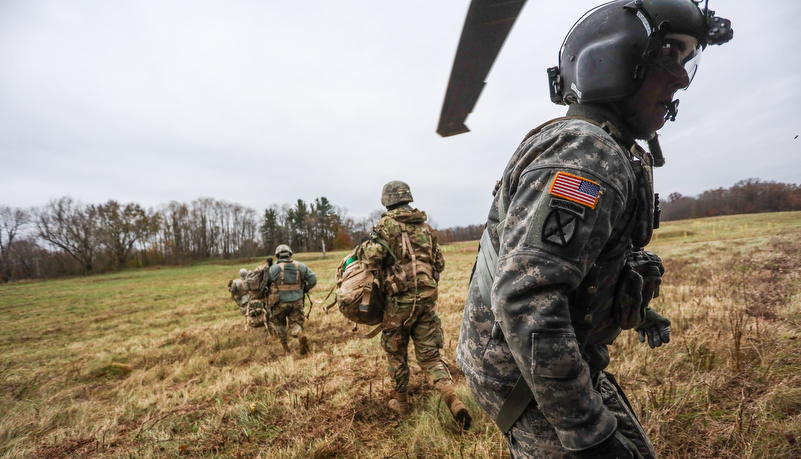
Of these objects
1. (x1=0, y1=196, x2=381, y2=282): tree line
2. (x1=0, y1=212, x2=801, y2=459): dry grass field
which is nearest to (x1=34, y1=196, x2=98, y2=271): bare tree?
(x1=0, y1=196, x2=381, y2=282): tree line

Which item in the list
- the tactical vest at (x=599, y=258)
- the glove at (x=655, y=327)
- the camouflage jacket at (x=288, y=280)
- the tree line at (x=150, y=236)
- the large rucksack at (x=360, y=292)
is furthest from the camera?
the tree line at (x=150, y=236)

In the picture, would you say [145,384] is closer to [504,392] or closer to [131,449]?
[131,449]

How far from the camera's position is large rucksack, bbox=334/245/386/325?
145 inches

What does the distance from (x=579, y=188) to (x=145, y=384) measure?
785cm

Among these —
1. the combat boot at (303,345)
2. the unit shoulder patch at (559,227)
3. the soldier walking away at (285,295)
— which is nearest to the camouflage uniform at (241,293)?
the soldier walking away at (285,295)

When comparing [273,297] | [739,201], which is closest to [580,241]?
[273,297]

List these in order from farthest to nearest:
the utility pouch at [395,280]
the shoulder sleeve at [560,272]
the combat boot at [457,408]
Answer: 1. the utility pouch at [395,280]
2. the combat boot at [457,408]
3. the shoulder sleeve at [560,272]

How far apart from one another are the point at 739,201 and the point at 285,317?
26.8 metres

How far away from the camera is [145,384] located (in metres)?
6.02

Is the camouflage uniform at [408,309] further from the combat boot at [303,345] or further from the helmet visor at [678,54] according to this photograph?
the combat boot at [303,345]

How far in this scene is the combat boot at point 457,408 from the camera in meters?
3.20

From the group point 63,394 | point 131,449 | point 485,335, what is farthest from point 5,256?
point 485,335

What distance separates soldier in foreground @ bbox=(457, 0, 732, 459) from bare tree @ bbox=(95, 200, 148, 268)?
64.3 metres

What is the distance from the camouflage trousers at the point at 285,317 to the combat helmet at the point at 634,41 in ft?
24.0
